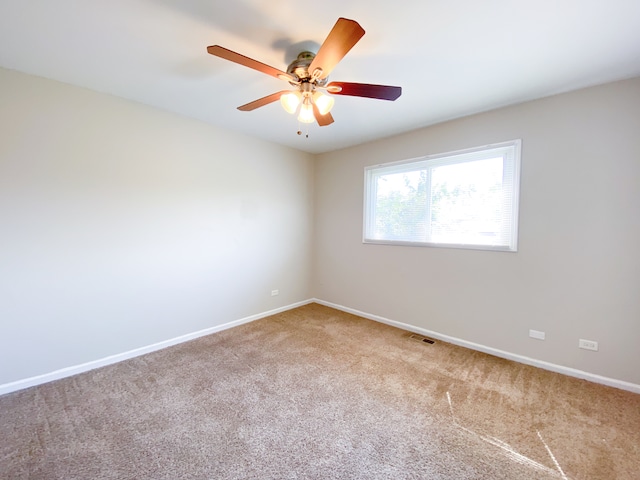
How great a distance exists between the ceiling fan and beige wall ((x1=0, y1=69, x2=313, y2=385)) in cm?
145

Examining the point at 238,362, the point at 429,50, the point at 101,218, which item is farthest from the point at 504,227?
the point at 101,218

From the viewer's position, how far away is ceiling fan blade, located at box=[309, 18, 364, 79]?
1232 mm

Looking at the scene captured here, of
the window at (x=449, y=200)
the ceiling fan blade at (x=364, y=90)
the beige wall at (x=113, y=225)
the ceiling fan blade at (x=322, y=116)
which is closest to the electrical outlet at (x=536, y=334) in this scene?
the window at (x=449, y=200)

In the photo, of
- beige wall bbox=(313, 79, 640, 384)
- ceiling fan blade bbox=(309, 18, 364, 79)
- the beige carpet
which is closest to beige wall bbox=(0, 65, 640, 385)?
beige wall bbox=(313, 79, 640, 384)

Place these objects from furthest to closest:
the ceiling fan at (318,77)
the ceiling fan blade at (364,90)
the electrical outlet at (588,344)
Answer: the electrical outlet at (588,344), the ceiling fan blade at (364,90), the ceiling fan at (318,77)

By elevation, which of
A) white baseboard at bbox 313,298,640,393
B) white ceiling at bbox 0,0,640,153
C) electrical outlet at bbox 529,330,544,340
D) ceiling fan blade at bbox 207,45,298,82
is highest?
white ceiling at bbox 0,0,640,153

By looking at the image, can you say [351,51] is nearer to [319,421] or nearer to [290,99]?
[290,99]

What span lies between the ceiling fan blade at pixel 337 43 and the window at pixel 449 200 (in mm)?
2123

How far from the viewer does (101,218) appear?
8.42ft

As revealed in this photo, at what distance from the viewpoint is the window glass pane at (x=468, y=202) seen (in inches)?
112

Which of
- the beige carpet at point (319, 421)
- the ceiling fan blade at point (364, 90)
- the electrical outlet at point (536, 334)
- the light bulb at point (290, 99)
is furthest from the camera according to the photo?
the electrical outlet at point (536, 334)

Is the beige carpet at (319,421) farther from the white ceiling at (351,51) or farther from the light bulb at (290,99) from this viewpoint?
the white ceiling at (351,51)

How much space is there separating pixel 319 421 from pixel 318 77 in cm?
236

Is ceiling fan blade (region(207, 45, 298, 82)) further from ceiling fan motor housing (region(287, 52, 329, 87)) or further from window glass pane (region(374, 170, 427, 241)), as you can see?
window glass pane (region(374, 170, 427, 241))
